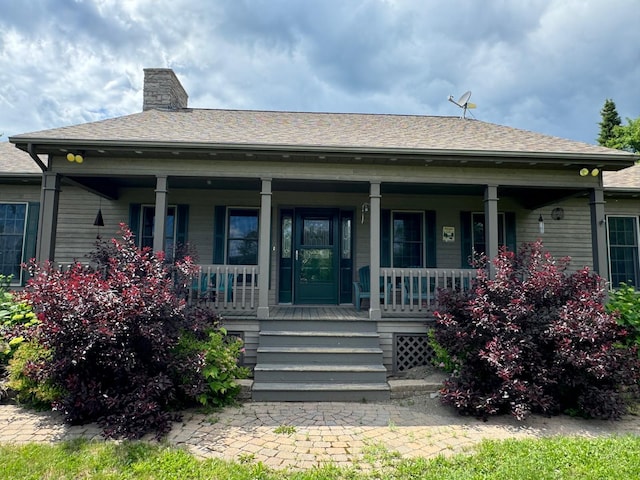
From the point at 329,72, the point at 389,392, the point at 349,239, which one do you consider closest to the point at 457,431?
the point at 389,392

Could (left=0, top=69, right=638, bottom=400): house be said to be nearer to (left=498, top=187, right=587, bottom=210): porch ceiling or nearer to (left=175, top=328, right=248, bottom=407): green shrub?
(left=498, top=187, right=587, bottom=210): porch ceiling

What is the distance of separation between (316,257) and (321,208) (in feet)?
3.45

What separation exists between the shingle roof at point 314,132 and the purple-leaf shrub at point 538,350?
223cm

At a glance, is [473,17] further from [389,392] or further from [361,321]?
[389,392]

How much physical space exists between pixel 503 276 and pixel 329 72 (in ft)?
34.3

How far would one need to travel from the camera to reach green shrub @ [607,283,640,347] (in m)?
4.92

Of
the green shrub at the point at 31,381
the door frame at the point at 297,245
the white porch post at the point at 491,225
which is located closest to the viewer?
the green shrub at the point at 31,381

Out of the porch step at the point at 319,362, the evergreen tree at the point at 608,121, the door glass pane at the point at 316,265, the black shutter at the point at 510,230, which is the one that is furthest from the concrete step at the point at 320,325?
the evergreen tree at the point at 608,121

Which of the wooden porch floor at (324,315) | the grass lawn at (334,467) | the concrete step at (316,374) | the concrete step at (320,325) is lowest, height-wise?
the grass lawn at (334,467)

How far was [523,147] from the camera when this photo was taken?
5.94m

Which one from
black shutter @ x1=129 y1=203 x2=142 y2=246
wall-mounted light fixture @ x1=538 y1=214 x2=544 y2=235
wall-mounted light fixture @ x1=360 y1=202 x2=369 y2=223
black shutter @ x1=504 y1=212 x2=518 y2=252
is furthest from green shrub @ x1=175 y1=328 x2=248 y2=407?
wall-mounted light fixture @ x1=538 y1=214 x2=544 y2=235

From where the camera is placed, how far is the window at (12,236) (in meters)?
7.36

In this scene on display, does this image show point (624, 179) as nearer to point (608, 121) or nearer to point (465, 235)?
point (465, 235)

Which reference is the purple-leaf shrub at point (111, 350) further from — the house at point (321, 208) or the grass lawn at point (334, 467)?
the house at point (321, 208)
